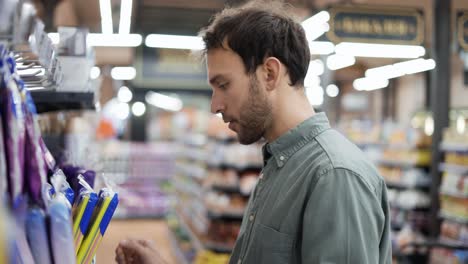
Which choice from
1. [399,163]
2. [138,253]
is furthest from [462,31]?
[138,253]

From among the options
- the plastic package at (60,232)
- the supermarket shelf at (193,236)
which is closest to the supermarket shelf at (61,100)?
the plastic package at (60,232)

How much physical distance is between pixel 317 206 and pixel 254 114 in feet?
1.31

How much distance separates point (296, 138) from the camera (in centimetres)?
178

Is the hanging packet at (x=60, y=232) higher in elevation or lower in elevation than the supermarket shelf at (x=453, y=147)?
higher

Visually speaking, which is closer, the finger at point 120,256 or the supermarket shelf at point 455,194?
the finger at point 120,256

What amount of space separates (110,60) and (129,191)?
14.6 ft

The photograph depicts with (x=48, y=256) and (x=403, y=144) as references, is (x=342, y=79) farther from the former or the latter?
(x=48, y=256)

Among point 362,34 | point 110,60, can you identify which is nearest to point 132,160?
point 110,60

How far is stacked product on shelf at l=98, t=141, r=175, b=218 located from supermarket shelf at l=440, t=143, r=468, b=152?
9.01 meters

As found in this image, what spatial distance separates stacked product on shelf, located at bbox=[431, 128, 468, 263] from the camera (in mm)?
7551

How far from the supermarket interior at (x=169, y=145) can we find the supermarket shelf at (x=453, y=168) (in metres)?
0.02

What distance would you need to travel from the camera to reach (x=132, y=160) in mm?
16234

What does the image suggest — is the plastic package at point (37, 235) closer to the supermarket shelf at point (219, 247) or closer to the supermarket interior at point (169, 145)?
the supermarket interior at point (169, 145)

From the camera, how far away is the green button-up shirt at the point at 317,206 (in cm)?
150
